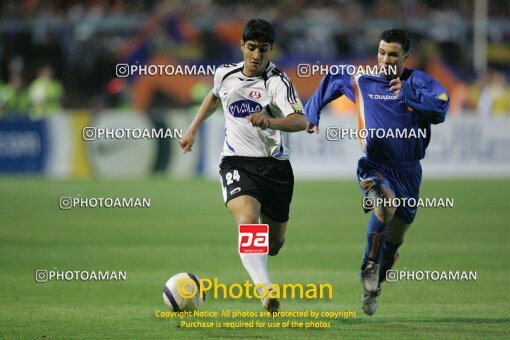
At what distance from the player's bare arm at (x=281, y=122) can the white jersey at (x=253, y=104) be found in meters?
0.12

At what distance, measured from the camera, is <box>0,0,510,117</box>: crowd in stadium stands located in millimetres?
32719

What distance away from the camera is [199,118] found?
935 cm

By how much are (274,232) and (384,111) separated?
1.46 m

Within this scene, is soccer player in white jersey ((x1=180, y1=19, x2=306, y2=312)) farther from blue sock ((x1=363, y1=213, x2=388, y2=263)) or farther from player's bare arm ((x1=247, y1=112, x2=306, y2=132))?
blue sock ((x1=363, y1=213, x2=388, y2=263))

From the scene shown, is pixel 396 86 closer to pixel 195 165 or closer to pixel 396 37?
pixel 396 37

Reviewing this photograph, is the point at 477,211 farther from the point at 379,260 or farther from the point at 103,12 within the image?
the point at 103,12

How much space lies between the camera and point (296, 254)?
46.1 ft

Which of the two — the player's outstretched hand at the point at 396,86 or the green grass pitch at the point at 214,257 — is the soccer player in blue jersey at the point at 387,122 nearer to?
the player's outstretched hand at the point at 396,86

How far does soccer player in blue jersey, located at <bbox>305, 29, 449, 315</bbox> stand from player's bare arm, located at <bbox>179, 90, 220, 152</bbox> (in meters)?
0.85

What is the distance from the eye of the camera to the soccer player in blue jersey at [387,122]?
888cm
